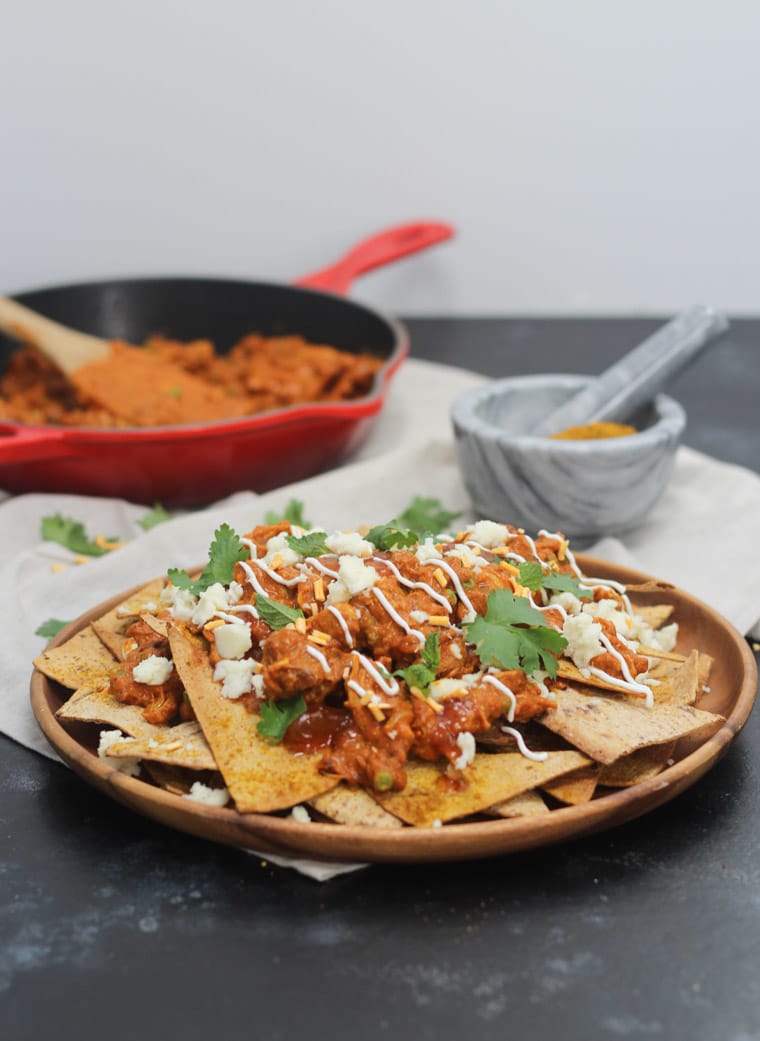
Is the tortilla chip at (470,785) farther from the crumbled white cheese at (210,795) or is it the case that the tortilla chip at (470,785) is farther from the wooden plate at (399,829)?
the crumbled white cheese at (210,795)

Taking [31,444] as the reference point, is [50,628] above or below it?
below

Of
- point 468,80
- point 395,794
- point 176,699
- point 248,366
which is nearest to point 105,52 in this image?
point 468,80

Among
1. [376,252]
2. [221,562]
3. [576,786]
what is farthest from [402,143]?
[576,786]

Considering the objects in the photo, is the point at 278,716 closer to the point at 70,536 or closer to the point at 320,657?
the point at 320,657

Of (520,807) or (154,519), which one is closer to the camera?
(520,807)

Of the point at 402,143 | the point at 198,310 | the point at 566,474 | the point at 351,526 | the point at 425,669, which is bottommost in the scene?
the point at 351,526

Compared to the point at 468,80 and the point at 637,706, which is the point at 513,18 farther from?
the point at 637,706

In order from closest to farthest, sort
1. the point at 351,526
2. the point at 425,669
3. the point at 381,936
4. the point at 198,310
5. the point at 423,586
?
the point at 381,936
the point at 425,669
the point at 423,586
the point at 351,526
the point at 198,310
